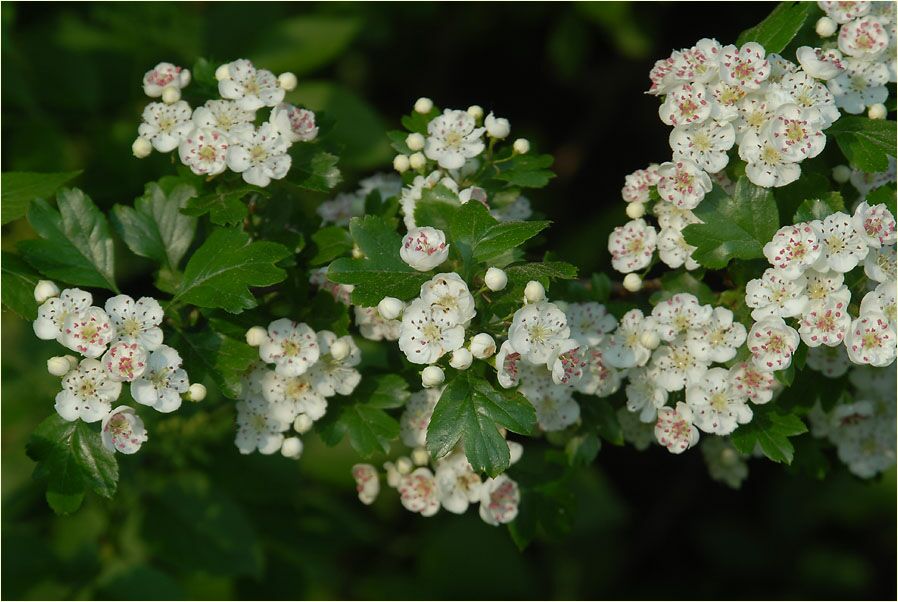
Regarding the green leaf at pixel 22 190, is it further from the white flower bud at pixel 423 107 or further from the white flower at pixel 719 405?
the white flower at pixel 719 405

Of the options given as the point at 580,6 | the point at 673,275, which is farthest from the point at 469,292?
the point at 580,6

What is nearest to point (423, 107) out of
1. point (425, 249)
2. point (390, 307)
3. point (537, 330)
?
point (425, 249)

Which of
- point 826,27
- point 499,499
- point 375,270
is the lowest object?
point 499,499

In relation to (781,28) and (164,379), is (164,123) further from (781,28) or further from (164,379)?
(781,28)

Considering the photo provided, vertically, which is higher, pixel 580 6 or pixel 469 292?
pixel 469 292

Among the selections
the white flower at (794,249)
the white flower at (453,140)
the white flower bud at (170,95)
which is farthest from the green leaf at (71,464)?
the white flower at (794,249)

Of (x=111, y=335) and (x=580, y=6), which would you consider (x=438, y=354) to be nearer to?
(x=111, y=335)
